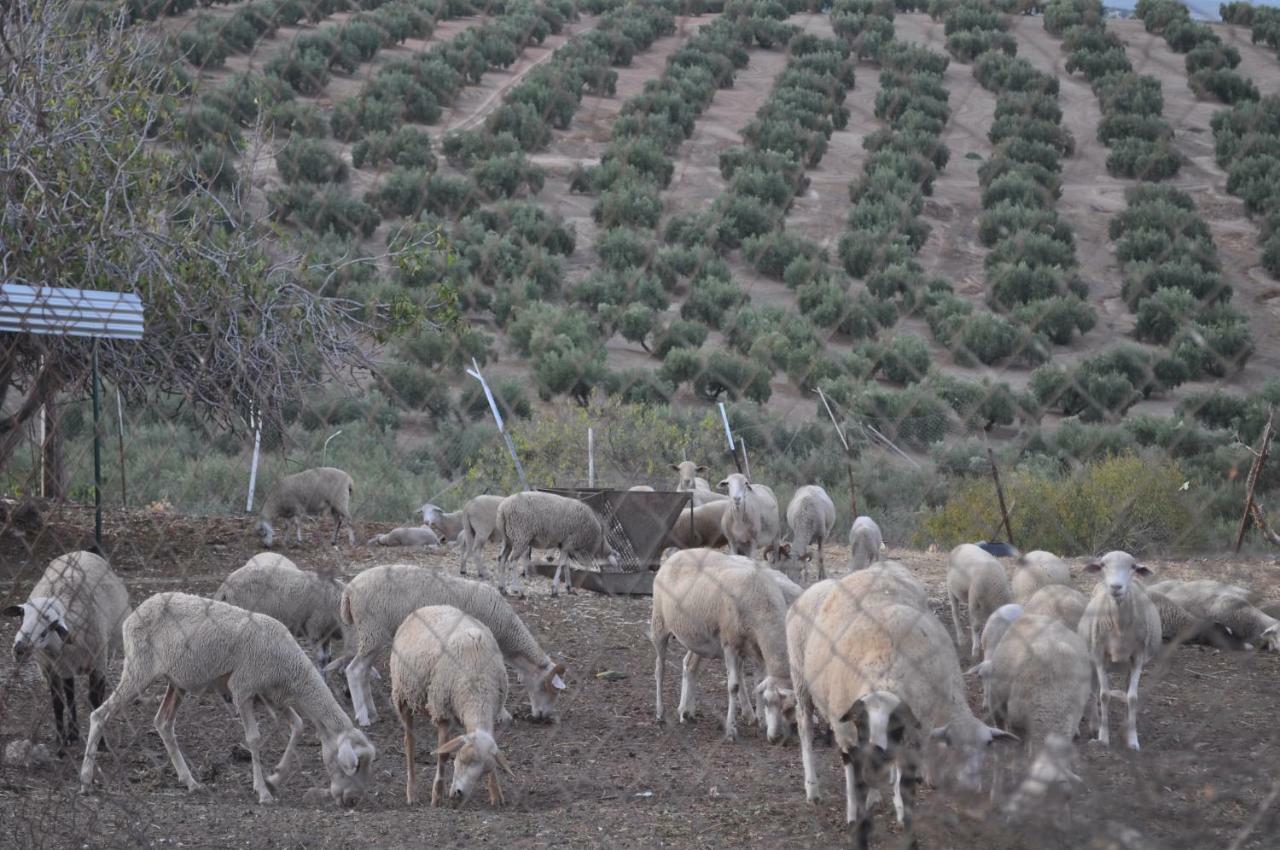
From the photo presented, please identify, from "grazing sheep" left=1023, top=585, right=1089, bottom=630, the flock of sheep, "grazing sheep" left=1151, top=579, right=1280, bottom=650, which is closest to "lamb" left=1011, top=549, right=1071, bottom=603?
the flock of sheep

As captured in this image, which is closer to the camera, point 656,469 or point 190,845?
point 190,845

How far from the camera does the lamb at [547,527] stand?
11469mm

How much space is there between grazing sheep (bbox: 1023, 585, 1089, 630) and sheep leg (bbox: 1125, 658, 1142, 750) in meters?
0.37

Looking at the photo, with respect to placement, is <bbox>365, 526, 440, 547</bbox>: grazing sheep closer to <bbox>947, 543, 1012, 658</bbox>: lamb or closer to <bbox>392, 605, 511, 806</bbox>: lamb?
<bbox>947, 543, 1012, 658</bbox>: lamb

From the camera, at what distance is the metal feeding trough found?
456 inches

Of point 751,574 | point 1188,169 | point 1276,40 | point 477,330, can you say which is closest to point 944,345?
point 1188,169

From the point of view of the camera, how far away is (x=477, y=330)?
4965 millimetres

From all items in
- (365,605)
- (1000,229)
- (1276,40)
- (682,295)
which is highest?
(1276,40)

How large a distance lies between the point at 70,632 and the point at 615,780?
249 cm

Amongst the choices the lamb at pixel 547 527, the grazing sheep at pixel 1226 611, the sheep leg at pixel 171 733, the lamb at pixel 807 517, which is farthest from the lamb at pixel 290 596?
the grazing sheep at pixel 1226 611

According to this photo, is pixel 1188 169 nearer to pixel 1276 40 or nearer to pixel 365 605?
pixel 1276 40

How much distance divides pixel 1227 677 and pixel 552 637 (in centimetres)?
459

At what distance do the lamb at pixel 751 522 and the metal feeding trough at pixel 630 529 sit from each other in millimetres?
412

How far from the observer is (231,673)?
21.3 ft
